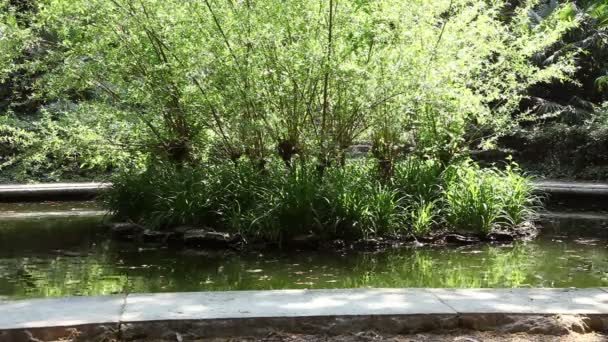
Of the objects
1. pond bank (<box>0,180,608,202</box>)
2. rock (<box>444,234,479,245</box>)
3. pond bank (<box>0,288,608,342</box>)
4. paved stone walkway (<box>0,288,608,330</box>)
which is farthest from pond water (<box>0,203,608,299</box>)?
pond bank (<box>0,180,608,202</box>)

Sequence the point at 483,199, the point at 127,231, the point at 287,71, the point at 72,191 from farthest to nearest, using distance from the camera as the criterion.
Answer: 1. the point at 72,191
2. the point at 127,231
3. the point at 483,199
4. the point at 287,71

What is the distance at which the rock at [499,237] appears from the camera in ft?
27.4

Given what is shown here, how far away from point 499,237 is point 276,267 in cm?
328

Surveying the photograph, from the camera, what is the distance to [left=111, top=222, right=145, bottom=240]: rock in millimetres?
8734

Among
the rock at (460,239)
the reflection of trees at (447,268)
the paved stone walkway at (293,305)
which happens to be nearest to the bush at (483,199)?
the rock at (460,239)

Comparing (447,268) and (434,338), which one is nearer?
(434,338)

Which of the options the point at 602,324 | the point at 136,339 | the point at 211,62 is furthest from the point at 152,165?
the point at 602,324

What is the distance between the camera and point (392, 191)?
8.66 m

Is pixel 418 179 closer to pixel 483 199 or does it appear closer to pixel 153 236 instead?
pixel 483 199

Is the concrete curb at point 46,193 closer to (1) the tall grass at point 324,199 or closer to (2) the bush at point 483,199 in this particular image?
(1) the tall grass at point 324,199

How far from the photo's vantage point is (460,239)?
26.9 ft

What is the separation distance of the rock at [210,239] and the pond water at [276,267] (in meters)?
0.32

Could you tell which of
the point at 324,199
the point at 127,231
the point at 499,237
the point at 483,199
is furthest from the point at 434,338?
the point at 127,231

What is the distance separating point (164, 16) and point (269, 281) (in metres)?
3.74
